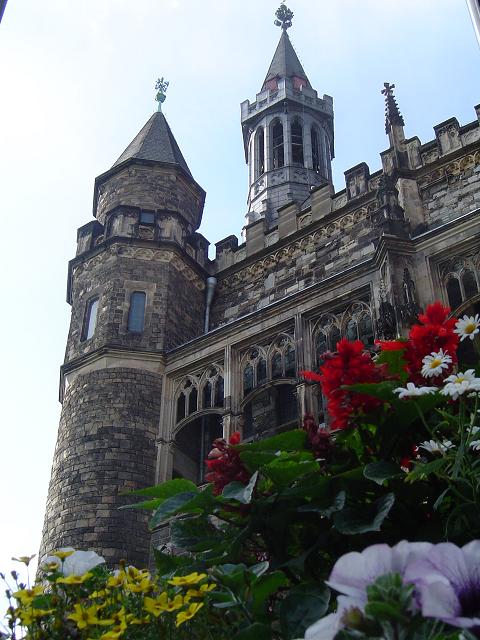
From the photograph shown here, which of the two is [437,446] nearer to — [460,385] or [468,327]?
[460,385]

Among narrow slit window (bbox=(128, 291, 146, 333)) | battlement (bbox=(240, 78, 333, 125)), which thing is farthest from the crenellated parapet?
battlement (bbox=(240, 78, 333, 125))

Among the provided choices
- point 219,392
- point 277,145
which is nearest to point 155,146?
point 219,392

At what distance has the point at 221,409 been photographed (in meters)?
11.5

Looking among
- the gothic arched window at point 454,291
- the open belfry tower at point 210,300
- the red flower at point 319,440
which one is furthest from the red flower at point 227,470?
the gothic arched window at point 454,291

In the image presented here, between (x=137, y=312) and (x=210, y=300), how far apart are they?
1.77 m

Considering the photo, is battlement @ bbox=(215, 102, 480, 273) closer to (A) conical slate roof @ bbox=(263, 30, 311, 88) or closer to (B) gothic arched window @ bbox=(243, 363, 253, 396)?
(B) gothic arched window @ bbox=(243, 363, 253, 396)

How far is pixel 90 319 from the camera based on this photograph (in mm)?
13719

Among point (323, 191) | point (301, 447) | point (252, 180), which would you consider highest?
point (252, 180)

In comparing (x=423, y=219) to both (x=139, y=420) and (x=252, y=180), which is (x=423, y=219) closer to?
(x=139, y=420)

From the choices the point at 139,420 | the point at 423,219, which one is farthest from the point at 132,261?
the point at 423,219

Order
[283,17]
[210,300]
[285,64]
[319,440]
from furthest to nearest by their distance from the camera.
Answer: [283,17]
[285,64]
[210,300]
[319,440]

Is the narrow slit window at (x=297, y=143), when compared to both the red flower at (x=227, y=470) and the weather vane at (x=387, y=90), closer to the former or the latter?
the weather vane at (x=387, y=90)

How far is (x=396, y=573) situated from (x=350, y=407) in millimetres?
1544

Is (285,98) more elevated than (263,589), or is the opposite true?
(285,98)
